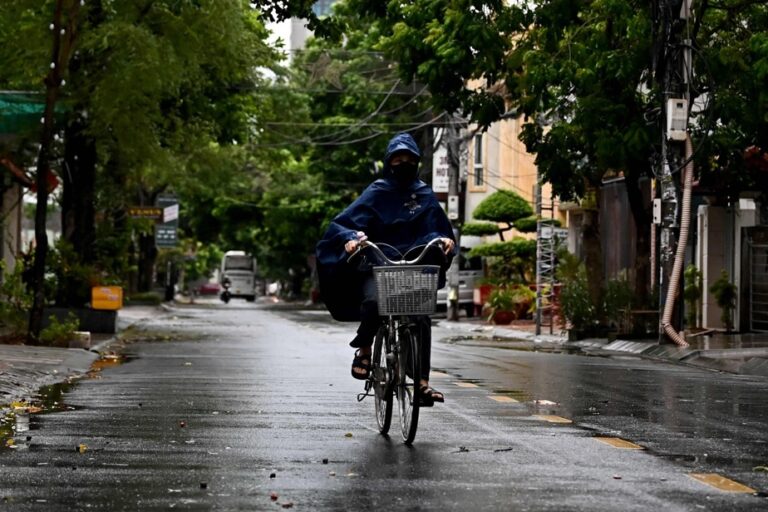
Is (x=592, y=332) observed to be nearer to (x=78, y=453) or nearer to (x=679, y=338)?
(x=679, y=338)

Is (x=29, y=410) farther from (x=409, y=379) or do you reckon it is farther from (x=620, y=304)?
(x=620, y=304)

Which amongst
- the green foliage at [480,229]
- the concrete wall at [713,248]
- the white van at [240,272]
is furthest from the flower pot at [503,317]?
the white van at [240,272]

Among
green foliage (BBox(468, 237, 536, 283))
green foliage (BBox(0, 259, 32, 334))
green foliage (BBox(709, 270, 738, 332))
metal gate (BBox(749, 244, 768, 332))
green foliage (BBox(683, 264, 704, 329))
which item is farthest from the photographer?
green foliage (BBox(468, 237, 536, 283))

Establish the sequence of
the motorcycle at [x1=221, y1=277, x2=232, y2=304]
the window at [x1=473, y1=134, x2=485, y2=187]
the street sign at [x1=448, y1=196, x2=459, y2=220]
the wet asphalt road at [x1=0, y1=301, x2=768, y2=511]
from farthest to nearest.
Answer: the motorcycle at [x1=221, y1=277, x2=232, y2=304] → the window at [x1=473, y1=134, x2=485, y2=187] → the street sign at [x1=448, y1=196, x2=459, y2=220] → the wet asphalt road at [x1=0, y1=301, x2=768, y2=511]

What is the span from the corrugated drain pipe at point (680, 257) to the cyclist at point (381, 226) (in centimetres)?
1502

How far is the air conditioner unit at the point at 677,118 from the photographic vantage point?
79.5 ft

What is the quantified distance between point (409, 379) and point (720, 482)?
2620mm

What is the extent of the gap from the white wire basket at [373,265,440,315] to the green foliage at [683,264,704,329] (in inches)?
811

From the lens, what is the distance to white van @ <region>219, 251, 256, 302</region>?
104 metres

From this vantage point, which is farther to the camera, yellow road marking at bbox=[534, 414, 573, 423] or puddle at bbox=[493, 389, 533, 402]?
puddle at bbox=[493, 389, 533, 402]

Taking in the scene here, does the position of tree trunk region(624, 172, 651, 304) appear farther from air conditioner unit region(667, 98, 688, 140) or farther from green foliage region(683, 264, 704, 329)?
air conditioner unit region(667, 98, 688, 140)

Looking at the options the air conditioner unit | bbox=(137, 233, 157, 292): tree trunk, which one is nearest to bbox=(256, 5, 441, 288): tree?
bbox=(137, 233, 157, 292): tree trunk

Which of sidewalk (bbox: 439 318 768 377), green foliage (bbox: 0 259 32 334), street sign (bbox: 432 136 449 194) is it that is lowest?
sidewalk (bbox: 439 318 768 377)

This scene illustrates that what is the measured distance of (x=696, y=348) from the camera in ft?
78.4
